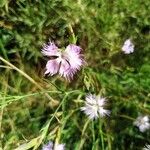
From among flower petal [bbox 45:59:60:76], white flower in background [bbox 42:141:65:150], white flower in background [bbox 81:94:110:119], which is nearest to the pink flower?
flower petal [bbox 45:59:60:76]

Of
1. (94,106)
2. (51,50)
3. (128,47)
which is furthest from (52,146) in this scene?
(128,47)

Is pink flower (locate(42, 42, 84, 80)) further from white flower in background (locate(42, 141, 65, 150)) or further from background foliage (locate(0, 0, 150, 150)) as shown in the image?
white flower in background (locate(42, 141, 65, 150))

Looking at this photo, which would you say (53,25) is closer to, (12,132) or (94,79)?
(94,79)

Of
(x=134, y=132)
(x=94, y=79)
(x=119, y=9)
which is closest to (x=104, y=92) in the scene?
(x=94, y=79)

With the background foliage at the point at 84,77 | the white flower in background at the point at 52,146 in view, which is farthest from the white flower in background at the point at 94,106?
the white flower in background at the point at 52,146

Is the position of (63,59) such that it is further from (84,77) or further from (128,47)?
(128,47)

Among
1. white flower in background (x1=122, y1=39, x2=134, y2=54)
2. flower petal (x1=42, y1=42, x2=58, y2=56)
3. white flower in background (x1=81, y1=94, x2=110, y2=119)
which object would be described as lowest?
white flower in background (x1=81, y1=94, x2=110, y2=119)
